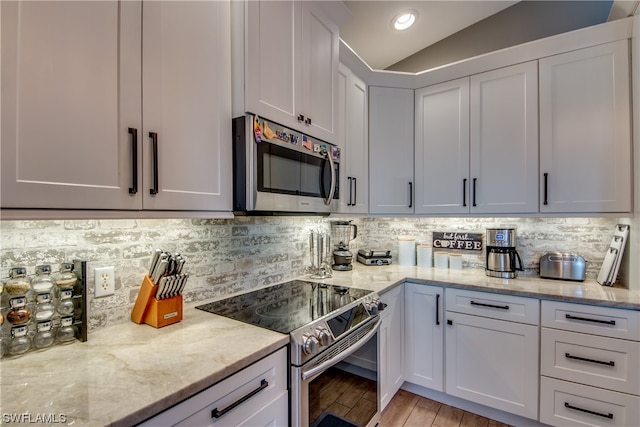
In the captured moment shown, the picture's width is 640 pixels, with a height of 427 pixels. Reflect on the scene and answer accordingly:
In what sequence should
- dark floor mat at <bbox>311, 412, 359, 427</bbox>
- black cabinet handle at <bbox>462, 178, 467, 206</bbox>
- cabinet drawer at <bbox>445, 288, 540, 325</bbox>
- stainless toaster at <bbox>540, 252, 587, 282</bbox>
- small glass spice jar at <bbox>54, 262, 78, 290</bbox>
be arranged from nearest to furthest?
small glass spice jar at <bbox>54, 262, 78, 290</bbox>, dark floor mat at <bbox>311, 412, 359, 427</bbox>, cabinet drawer at <bbox>445, 288, 540, 325</bbox>, stainless toaster at <bbox>540, 252, 587, 282</bbox>, black cabinet handle at <bbox>462, 178, 467, 206</bbox>

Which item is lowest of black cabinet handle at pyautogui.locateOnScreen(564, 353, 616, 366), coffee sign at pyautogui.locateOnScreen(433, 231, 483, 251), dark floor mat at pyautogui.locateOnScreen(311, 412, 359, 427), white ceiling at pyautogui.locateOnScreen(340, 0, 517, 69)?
dark floor mat at pyautogui.locateOnScreen(311, 412, 359, 427)

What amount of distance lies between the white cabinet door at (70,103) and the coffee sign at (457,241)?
7.95ft

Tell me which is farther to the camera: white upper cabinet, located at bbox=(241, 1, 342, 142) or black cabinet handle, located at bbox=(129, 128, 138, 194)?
white upper cabinet, located at bbox=(241, 1, 342, 142)

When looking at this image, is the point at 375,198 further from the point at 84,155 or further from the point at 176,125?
the point at 84,155

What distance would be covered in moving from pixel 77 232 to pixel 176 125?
55cm

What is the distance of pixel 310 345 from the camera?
1149 millimetres

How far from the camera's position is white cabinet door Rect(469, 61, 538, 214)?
210cm

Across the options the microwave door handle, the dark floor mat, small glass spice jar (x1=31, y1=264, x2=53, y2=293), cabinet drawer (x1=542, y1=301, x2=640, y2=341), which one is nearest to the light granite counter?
small glass spice jar (x1=31, y1=264, x2=53, y2=293)

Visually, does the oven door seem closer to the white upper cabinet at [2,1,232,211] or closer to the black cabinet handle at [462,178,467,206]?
the white upper cabinet at [2,1,232,211]

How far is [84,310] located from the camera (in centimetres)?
104

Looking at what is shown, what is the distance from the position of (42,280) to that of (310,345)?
3.19 feet

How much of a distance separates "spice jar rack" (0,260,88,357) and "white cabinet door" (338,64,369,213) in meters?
1.50

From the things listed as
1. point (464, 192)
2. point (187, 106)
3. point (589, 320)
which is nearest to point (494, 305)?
point (589, 320)

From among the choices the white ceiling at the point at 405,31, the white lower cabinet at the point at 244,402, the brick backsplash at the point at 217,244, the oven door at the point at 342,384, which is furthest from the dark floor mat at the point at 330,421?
the white ceiling at the point at 405,31
